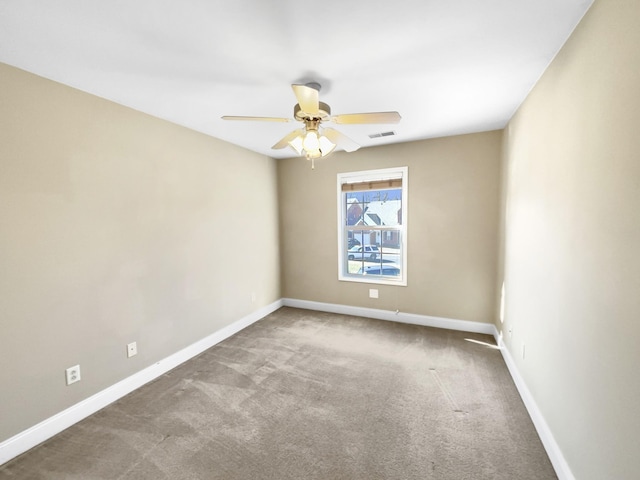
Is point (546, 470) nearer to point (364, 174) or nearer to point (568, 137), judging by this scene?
point (568, 137)

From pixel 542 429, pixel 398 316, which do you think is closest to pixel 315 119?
pixel 542 429

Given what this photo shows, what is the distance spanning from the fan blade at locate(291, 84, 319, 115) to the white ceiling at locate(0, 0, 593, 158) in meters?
0.24

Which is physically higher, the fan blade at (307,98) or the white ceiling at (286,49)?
the white ceiling at (286,49)

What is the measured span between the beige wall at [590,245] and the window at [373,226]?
1.83 meters

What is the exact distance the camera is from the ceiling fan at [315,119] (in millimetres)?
1791

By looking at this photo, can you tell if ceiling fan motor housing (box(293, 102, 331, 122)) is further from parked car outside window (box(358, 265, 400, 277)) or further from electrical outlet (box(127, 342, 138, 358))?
parked car outside window (box(358, 265, 400, 277))

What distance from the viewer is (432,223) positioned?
12.0 ft

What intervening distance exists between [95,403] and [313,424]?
5.50ft

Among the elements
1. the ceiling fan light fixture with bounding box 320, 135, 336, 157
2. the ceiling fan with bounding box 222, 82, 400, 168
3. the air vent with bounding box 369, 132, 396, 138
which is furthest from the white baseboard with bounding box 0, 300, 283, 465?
the air vent with bounding box 369, 132, 396, 138

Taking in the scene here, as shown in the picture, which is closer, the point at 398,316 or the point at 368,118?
the point at 368,118

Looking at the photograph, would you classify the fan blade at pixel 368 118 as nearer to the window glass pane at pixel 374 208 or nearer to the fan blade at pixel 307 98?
the fan blade at pixel 307 98

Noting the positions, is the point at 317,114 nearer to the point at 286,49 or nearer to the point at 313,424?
the point at 286,49

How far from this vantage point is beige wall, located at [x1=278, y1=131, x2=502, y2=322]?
3.39 m

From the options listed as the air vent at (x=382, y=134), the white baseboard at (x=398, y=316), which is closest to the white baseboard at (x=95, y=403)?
the white baseboard at (x=398, y=316)
